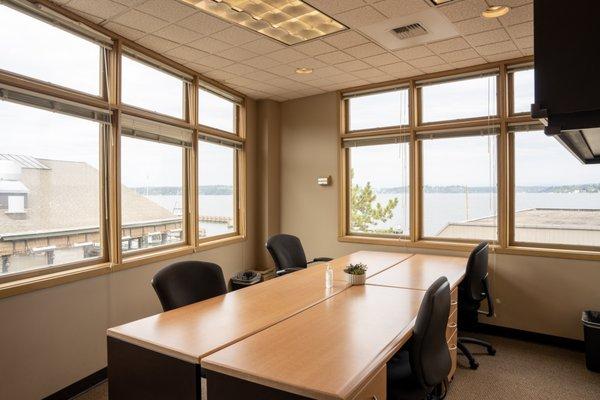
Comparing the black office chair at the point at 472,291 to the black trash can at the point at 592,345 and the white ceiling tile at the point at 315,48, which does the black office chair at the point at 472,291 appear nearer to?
the black trash can at the point at 592,345

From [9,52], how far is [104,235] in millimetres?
1519

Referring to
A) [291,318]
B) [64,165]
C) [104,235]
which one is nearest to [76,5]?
[64,165]

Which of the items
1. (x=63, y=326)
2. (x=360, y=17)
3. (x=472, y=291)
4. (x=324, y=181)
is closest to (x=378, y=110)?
(x=324, y=181)

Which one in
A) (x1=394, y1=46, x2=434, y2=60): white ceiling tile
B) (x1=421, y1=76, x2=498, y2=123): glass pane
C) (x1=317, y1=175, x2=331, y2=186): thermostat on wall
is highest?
(x1=394, y1=46, x2=434, y2=60): white ceiling tile

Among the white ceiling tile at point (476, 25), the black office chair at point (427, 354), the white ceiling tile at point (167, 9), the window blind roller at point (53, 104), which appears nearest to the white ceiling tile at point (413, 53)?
the white ceiling tile at point (476, 25)

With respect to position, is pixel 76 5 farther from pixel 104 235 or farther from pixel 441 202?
pixel 441 202

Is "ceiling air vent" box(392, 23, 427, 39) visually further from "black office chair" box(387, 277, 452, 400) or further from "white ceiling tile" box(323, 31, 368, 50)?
"black office chair" box(387, 277, 452, 400)

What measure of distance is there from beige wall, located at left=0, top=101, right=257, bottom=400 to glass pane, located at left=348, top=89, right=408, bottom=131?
310cm

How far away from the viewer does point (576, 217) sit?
3834mm

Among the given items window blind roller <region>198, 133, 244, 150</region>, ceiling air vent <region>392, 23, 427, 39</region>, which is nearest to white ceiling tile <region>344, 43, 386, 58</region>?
ceiling air vent <region>392, 23, 427, 39</region>

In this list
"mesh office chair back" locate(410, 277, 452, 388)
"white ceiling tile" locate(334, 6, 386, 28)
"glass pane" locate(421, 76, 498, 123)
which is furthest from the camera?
"glass pane" locate(421, 76, 498, 123)

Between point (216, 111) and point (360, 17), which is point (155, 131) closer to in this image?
point (216, 111)

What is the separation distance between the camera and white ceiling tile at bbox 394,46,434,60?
3639 millimetres

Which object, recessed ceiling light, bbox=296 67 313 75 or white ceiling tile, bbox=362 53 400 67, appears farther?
recessed ceiling light, bbox=296 67 313 75
